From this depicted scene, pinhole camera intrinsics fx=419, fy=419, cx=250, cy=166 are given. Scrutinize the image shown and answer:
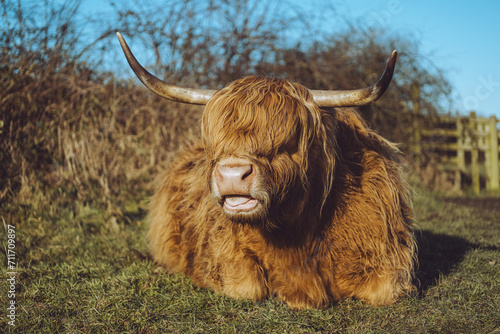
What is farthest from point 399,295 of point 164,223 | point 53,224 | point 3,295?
point 53,224

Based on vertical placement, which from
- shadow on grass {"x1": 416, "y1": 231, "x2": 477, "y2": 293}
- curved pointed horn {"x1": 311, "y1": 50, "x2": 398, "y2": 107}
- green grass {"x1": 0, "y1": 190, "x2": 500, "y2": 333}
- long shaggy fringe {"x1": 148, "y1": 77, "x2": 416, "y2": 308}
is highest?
curved pointed horn {"x1": 311, "y1": 50, "x2": 398, "y2": 107}

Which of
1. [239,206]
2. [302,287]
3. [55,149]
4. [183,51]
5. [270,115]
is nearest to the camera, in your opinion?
[239,206]

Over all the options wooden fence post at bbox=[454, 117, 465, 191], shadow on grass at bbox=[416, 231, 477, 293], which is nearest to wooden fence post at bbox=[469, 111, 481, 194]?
wooden fence post at bbox=[454, 117, 465, 191]

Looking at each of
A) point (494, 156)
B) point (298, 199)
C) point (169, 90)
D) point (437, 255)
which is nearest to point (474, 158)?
point (494, 156)

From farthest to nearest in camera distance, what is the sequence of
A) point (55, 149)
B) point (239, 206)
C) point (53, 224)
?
1. point (55, 149)
2. point (53, 224)
3. point (239, 206)

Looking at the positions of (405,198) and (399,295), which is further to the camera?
(405,198)

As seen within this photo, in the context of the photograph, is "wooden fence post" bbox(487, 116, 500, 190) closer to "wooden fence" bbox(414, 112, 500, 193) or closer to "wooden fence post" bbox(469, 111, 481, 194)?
"wooden fence" bbox(414, 112, 500, 193)

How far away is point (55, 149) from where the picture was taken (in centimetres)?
534

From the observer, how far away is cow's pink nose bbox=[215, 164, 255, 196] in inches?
77.5

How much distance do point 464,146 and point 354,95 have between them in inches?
359

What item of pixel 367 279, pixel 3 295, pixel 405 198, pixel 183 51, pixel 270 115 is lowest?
pixel 3 295

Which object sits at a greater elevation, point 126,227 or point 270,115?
point 270,115

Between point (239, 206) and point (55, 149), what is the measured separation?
13.5 ft

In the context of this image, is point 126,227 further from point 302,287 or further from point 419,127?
point 419,127
